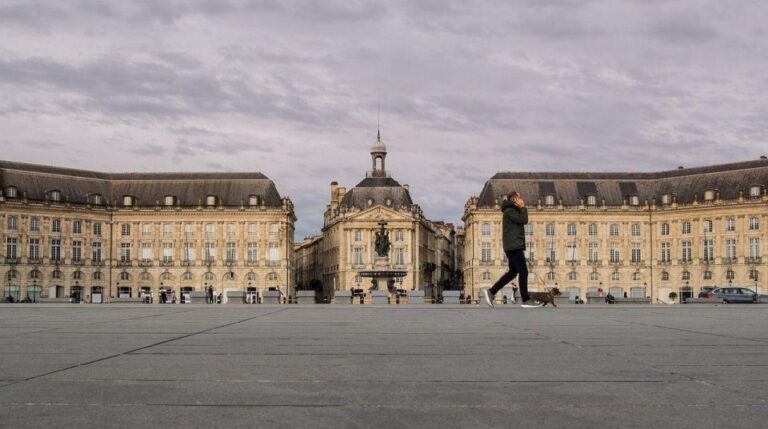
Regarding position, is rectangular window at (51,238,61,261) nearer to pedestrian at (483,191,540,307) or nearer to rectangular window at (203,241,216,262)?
rectangular window at (203,241,216,262)

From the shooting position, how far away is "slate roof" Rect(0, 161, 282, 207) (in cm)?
11388

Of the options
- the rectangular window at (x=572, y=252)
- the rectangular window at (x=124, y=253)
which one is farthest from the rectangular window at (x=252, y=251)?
the rectangular window at (x=572, y=252)

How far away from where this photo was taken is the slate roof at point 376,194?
415 ft

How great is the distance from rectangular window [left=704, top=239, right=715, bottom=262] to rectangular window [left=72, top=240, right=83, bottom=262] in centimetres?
7234

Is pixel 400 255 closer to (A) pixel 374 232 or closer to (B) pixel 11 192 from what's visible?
(A) pixel 374 232

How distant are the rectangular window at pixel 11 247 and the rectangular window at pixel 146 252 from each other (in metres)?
14.5

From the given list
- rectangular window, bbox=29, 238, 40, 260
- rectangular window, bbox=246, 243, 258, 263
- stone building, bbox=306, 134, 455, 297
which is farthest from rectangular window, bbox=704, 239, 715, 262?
rectangular window, bbox=29, 238, 40, 260

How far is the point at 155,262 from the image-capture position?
379ft

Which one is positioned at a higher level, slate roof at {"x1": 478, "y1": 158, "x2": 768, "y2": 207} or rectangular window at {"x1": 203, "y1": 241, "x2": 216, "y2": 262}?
slate roof at {"x1": 478, "y1": 158, "x2": 768, "y2": 207}

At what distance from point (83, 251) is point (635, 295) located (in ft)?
214

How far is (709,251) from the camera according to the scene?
112000 mm

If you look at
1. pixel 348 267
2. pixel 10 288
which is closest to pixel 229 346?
pixel 10 288

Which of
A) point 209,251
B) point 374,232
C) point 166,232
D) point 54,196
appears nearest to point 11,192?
point 54,196

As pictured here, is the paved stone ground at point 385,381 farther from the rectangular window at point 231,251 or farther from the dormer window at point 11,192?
the rectangular window at point 231,251
